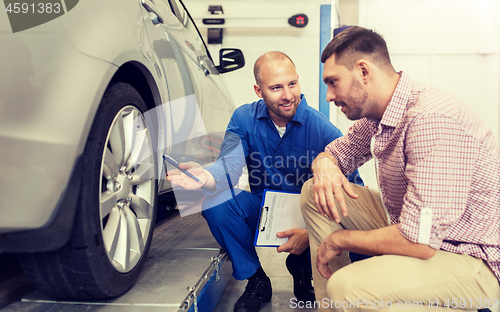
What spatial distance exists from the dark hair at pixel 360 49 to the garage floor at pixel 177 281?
86 centimetres

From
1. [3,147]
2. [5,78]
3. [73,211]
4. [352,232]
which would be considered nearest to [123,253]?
[73,211]

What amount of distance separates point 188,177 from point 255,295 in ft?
1.79

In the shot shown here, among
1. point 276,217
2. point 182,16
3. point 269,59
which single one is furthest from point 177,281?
point 182,16

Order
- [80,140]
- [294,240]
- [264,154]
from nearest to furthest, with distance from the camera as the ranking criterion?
[80,140]
[294,240]
[264,154]

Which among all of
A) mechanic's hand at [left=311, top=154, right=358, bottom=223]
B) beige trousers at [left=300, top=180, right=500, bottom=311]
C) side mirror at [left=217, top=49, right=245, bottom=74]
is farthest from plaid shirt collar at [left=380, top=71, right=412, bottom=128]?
side mirror at [left=217, top=49, right=245, bottom=74]

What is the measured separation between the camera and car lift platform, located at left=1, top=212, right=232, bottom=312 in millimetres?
947

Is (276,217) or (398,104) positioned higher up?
(398,104)

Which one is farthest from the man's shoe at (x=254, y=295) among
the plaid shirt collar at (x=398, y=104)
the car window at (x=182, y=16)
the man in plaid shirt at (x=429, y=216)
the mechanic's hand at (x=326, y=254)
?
the car window at (x=182, y=16)

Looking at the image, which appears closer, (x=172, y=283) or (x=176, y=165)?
(x=172, y=283)

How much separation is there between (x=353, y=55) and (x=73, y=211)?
34.2 inches

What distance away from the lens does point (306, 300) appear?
143cm

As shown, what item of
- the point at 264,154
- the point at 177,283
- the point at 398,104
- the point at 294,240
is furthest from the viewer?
the point at 264,154

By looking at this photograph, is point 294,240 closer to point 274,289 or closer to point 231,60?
point 274,289

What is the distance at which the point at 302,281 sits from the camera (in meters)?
1.44
